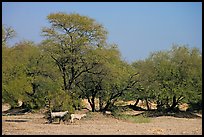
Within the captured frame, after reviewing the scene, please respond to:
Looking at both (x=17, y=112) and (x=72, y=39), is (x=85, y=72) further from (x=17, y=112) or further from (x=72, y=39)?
(x=17, y=112)

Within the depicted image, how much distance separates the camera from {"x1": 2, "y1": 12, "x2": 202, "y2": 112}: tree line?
22.8 metres

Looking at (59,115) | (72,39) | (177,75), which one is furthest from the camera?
(177,75)

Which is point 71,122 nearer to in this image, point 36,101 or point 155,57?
point 36,101

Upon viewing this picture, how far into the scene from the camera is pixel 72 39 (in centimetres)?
2519

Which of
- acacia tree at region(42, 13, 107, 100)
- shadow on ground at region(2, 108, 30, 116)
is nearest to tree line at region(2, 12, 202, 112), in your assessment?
acacia tree at region(42, 13, 107, 100)

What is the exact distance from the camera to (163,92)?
101ft

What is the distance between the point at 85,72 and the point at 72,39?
3435 mm

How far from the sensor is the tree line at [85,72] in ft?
74.8

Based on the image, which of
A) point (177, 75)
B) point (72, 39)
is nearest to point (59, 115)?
point (72, 39)

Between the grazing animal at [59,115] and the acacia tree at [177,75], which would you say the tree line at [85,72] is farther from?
the grazing animal at [59,115]

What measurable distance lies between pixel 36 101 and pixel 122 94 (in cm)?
852

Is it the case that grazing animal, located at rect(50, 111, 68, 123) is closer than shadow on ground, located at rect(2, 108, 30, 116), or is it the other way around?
grazing animal, located at rect(50, 111, 68, 123)

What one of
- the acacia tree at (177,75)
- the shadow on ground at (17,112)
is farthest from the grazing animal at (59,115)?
the acacia tree at (177,75)

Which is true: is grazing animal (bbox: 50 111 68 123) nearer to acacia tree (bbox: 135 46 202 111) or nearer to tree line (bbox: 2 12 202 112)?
tree line (bbox: 2 12 202 112)
